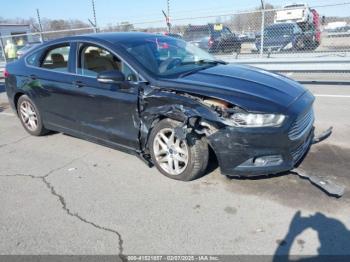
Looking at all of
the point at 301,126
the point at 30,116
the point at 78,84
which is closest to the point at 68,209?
the point at 78,84

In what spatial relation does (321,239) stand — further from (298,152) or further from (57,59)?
(57,59)

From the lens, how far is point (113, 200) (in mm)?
3582

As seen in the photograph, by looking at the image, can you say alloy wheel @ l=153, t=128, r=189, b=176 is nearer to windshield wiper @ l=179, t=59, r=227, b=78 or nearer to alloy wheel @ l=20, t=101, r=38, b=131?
windshield wiper @ l=179, t=59, r=227, b=78

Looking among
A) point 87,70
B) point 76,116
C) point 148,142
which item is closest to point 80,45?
point 87,70

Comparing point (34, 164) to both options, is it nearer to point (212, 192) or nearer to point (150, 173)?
point (150, 173)

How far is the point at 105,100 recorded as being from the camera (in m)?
4.21

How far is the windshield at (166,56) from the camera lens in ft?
13.3

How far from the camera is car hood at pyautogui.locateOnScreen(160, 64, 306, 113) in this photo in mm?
3346

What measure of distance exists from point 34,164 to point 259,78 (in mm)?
3202

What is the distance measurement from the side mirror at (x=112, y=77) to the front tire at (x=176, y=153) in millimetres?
712

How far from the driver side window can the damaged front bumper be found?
1.53m

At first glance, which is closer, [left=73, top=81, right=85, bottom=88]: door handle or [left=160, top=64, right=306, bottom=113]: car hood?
[left=160, top=64, right=306, bottom=113]: car hood

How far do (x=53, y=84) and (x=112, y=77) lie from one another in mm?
1429

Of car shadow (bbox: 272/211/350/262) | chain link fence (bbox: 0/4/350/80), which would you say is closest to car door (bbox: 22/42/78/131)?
car shadow (bbox: 272/211/350/262)
